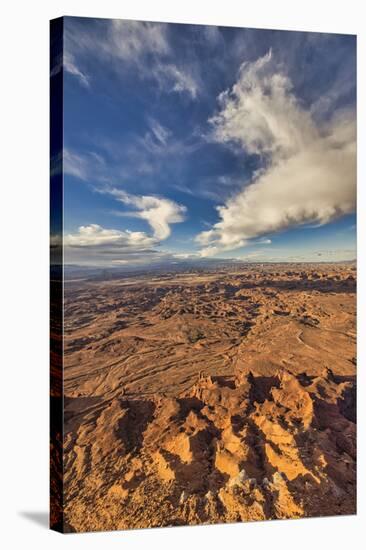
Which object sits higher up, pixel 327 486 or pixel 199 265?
pixel 199 265

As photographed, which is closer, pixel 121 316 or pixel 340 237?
pixel 121 316

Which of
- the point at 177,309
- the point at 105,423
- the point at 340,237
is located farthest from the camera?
the point at 340,237

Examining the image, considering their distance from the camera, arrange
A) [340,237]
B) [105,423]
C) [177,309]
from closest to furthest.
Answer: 1. [105,423]
2. [177,309]
3. [340,237]

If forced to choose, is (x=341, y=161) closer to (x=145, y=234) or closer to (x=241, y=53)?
(x=241, y=53)

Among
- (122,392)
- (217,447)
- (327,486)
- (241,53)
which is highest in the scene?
(241,53)

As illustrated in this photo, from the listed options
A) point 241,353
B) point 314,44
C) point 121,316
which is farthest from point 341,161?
point 121,316
